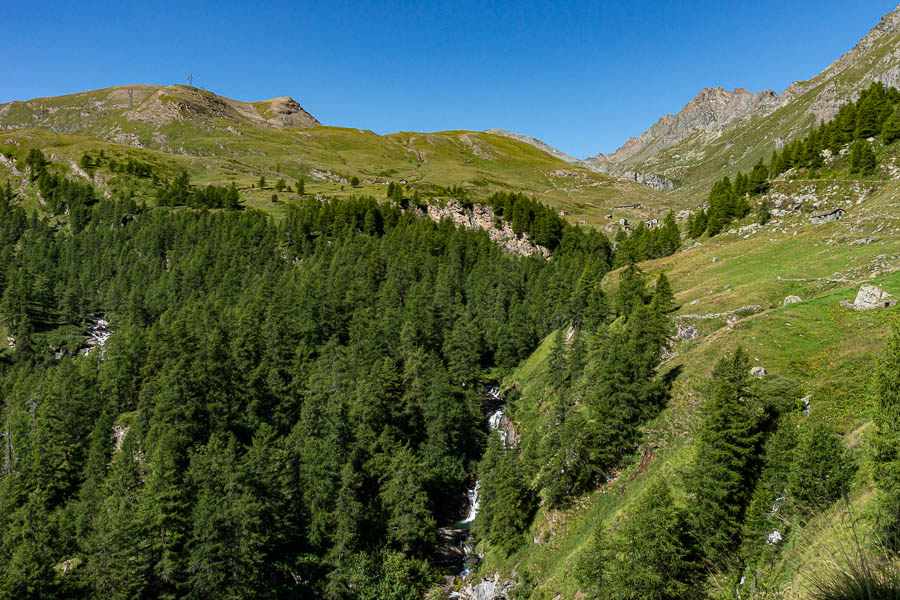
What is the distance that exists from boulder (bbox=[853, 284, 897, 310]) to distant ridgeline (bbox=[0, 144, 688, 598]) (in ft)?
56.2

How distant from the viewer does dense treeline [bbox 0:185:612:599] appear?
4588 cm

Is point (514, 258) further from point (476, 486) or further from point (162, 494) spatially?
point (162, 494)

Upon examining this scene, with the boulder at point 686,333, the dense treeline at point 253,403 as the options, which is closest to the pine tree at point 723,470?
the boulder at point 686,333

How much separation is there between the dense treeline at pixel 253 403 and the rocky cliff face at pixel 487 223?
15899 mm

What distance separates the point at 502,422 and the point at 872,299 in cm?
5379

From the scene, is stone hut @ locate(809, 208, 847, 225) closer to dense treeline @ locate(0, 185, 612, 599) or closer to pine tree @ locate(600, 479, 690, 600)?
dense treeline @ locate(0, 185, 612, 599)

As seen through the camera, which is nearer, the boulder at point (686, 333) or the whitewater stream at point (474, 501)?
the boulder at point (686, 333)

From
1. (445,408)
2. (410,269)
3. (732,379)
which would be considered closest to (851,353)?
(732,379)

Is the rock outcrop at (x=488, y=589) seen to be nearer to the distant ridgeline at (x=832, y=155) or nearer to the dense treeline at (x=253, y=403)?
the dense treeline at (x=253, y=403)

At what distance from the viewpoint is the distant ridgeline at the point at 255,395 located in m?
46.0

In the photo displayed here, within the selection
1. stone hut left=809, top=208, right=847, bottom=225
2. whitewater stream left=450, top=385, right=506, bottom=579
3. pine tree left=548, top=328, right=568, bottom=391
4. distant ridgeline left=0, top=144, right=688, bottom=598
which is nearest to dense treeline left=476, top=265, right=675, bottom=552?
distant ridgeline left=0, top=144, right=688, bottom=598

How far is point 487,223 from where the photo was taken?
16375cm

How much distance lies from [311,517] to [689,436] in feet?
140

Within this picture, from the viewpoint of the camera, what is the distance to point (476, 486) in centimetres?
7006
